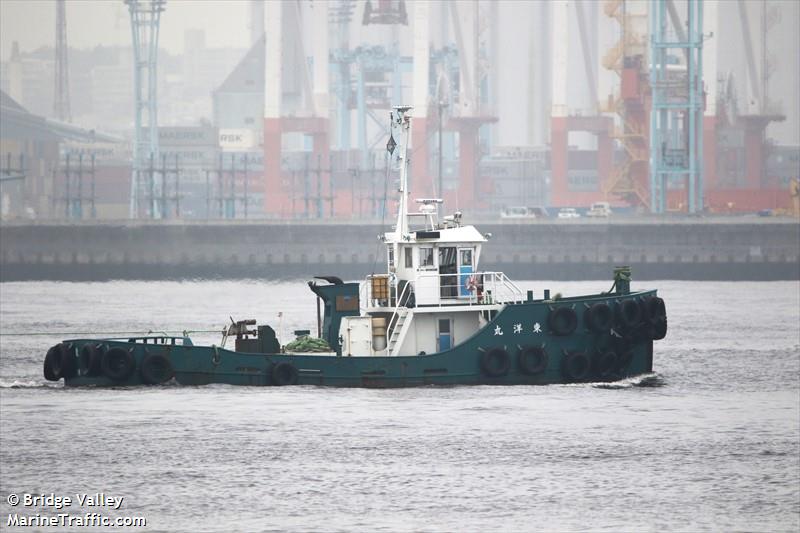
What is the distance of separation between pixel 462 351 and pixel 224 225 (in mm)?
76127

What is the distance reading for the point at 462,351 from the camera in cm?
3975

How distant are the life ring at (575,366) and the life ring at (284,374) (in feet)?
22.4

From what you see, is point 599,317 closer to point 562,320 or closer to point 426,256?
point 562,320

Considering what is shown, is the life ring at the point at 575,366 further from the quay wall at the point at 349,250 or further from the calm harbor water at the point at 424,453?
the quay wall at the point at 349,250

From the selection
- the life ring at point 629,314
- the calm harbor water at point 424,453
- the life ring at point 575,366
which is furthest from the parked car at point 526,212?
the life ring at point 575,366

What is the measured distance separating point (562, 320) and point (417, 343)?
370cm

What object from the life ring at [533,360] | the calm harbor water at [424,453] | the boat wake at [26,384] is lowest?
the calm harbor water at [424,453]

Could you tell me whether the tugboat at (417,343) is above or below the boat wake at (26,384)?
above

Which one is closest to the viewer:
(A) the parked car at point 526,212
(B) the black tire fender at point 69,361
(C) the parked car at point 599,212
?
(B) the black tire fender at point 69,361

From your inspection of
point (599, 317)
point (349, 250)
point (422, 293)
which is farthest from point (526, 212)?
point (422, 293)

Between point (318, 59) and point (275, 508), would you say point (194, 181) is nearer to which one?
point (318, 59)

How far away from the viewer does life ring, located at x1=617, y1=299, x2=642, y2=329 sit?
4091 cm

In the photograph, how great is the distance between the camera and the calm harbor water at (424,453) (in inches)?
1142

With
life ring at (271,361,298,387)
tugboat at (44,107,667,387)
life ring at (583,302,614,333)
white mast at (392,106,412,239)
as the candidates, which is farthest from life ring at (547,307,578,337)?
life ring at (271,361,298,387)
